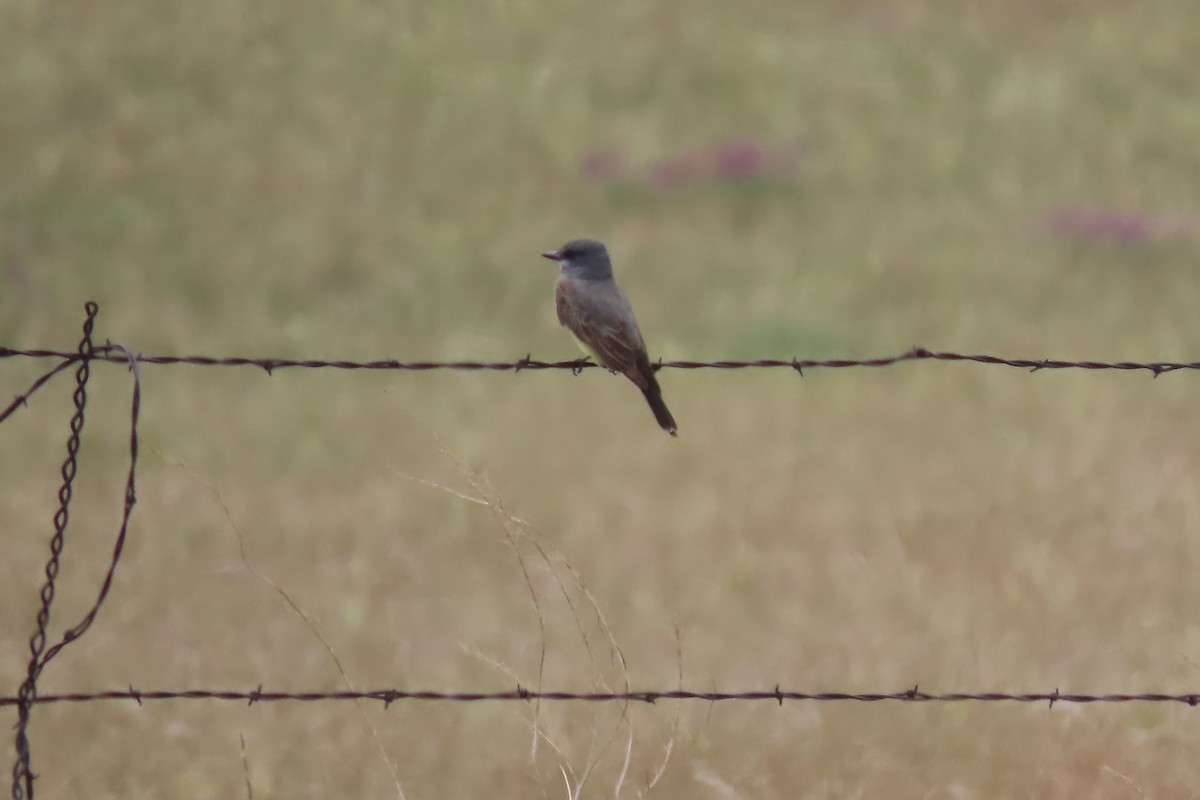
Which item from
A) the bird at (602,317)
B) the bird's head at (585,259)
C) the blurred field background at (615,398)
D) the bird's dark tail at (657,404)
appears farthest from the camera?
the bird's head at (585,259)

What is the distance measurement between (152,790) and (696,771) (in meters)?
1.85

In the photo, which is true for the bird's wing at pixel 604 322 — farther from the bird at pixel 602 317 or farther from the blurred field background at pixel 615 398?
the blurred field background at pixel 615 398

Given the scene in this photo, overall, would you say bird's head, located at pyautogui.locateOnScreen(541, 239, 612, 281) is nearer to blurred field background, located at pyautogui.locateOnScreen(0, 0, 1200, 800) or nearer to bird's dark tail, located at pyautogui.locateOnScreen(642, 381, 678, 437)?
bird's dark tail, located at pyautogui.locateOnScreen(642, 381, 678, 437)

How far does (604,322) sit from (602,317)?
1.8 inches

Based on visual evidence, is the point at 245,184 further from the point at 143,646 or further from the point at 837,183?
the point at 143,646

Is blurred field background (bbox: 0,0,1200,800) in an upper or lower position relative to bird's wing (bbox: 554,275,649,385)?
lower

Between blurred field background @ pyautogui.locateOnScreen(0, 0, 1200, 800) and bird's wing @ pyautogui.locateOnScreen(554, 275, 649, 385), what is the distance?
2.54ft

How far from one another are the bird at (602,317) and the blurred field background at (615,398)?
0.76m

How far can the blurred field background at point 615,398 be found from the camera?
6293 millimetres

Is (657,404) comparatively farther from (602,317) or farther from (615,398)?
(615,398)

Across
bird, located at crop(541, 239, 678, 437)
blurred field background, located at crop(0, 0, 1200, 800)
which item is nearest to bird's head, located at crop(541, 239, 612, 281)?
bird, located at crop(541, 239, 678, 437)

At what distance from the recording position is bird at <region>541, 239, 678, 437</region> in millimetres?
5980

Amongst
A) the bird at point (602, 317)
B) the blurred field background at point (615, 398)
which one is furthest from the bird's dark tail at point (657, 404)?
the blurred field background at point (615, 398)

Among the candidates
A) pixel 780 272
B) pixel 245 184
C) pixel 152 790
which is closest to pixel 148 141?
pixel 245 184
